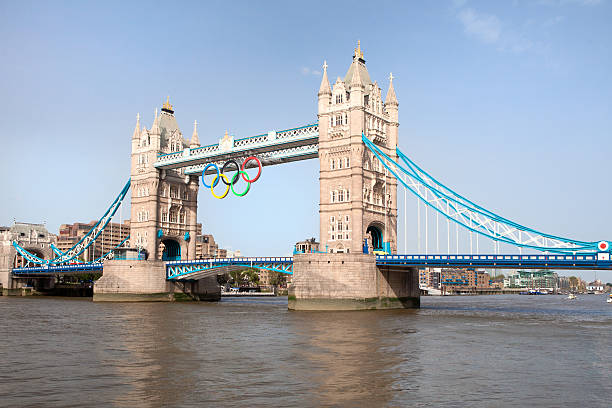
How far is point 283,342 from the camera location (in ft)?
113

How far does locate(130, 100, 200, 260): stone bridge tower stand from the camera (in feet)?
297

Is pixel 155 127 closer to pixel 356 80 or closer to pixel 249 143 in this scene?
pixel 249 143

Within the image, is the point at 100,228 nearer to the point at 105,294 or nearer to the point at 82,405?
the point at 105,294

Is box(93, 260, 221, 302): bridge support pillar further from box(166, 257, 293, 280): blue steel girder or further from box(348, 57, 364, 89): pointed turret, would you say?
box(348, 57, 364, 89): pointed turret

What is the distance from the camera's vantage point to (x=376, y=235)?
71.4 meters

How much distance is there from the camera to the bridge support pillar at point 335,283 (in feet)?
195

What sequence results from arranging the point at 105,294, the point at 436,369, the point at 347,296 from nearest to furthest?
the point at 436,369 < the point at 347,296 < the point at 105,294

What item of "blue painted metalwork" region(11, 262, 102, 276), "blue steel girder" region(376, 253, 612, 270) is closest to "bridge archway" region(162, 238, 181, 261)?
"blue painted metalwork" region(11, 262, 102, 276)

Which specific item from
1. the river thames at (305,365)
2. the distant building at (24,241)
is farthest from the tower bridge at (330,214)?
the distant building at (24,241)

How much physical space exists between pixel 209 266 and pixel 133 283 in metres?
10.8

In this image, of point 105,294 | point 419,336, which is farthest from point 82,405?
point 105,294

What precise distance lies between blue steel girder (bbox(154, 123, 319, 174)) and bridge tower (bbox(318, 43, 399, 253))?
400 cm

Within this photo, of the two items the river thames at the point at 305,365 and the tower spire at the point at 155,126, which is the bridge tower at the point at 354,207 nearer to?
the river thames at the point at 305,365

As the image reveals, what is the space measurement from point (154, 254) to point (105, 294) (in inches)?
394
